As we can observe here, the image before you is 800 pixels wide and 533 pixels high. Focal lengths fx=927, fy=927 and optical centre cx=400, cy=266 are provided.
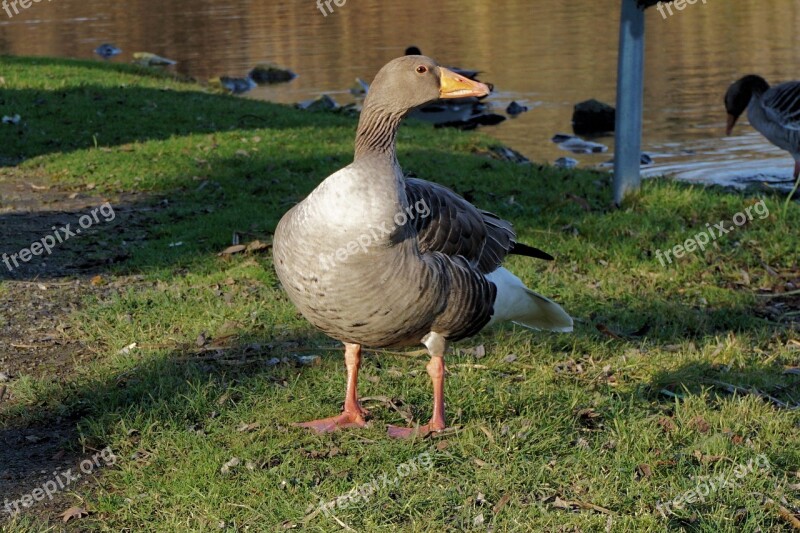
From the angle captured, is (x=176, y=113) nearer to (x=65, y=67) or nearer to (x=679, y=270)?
(x=65, y=67)

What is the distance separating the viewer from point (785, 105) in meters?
11.6

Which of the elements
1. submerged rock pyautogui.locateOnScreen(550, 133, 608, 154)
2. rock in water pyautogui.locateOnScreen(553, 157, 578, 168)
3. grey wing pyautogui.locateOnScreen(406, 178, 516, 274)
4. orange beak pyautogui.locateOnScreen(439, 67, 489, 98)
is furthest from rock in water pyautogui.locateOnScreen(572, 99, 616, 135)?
orange beak pyautogui.locateOnScreen(439, 67, 489, 98)

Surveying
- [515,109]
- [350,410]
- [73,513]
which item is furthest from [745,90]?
[73,513]

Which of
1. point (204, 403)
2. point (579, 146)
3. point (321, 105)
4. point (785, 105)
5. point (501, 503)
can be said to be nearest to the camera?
point (501, 503)

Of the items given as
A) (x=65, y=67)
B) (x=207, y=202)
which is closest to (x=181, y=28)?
(x=65, y=67)

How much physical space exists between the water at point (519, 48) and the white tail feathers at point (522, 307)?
8.31 m

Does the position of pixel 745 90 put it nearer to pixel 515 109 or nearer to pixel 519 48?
pixel 515 109

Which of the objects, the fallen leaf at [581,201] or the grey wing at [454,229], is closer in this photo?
the grey wing at [454,229]

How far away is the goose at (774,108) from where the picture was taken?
37.7ft

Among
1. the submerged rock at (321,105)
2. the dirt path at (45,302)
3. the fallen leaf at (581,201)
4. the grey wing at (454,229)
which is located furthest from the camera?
the submerged rock at (321,105)

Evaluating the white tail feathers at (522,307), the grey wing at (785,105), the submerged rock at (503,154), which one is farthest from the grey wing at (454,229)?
the submerged rock at (503,154)

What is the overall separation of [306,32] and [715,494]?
32405 mm

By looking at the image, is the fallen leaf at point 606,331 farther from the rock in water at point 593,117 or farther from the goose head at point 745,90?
the rock in water at point 593,117

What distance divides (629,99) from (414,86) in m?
5.03
